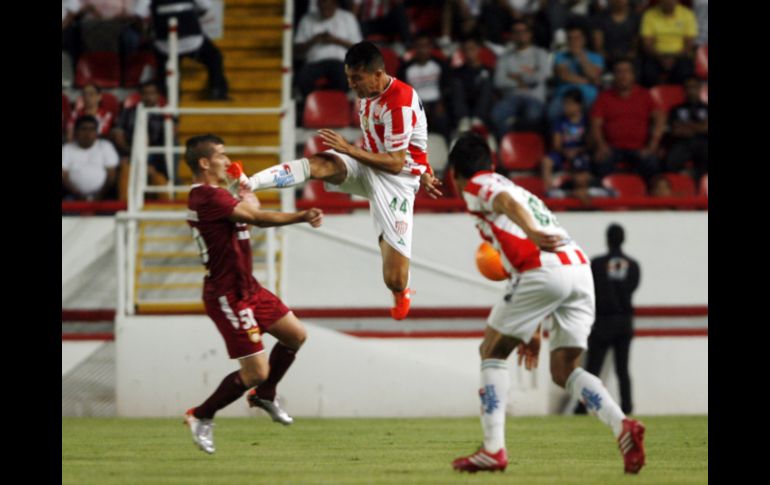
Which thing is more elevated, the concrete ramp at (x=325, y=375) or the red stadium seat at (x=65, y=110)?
the red stadium seat at (x=65, y=110)

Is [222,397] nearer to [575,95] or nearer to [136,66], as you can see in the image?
[575,95]

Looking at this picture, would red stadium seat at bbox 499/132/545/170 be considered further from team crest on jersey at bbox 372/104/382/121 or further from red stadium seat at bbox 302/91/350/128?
team crest on jersey at bbox 372/104/382/121

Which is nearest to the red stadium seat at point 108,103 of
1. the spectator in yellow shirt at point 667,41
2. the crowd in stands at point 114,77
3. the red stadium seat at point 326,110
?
the crowd in stands at point 114,77

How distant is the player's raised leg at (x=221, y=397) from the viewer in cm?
937

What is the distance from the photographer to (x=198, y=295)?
15.3 metres

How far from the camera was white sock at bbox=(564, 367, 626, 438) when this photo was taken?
7695mm

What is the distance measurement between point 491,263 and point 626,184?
8.43 meters

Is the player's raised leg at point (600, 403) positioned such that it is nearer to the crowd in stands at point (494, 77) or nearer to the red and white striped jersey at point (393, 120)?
the red and white striped jersey at point (393, 120)

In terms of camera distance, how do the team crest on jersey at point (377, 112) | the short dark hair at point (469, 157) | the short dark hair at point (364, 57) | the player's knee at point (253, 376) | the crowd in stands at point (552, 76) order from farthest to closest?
1. the crowd in stands at point (552, 76)
2. the team crest on jersey at point (377, 112)
3. the player's knee at point (253, 376)
4. the short dark hair at point (364, 57)
5. the short dark hair at point (469, 157)

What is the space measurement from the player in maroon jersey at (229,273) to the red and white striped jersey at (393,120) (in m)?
1.01

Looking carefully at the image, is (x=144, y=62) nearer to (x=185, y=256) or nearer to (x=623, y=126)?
(x=185, y=256)

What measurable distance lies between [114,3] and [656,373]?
8.95 meters
